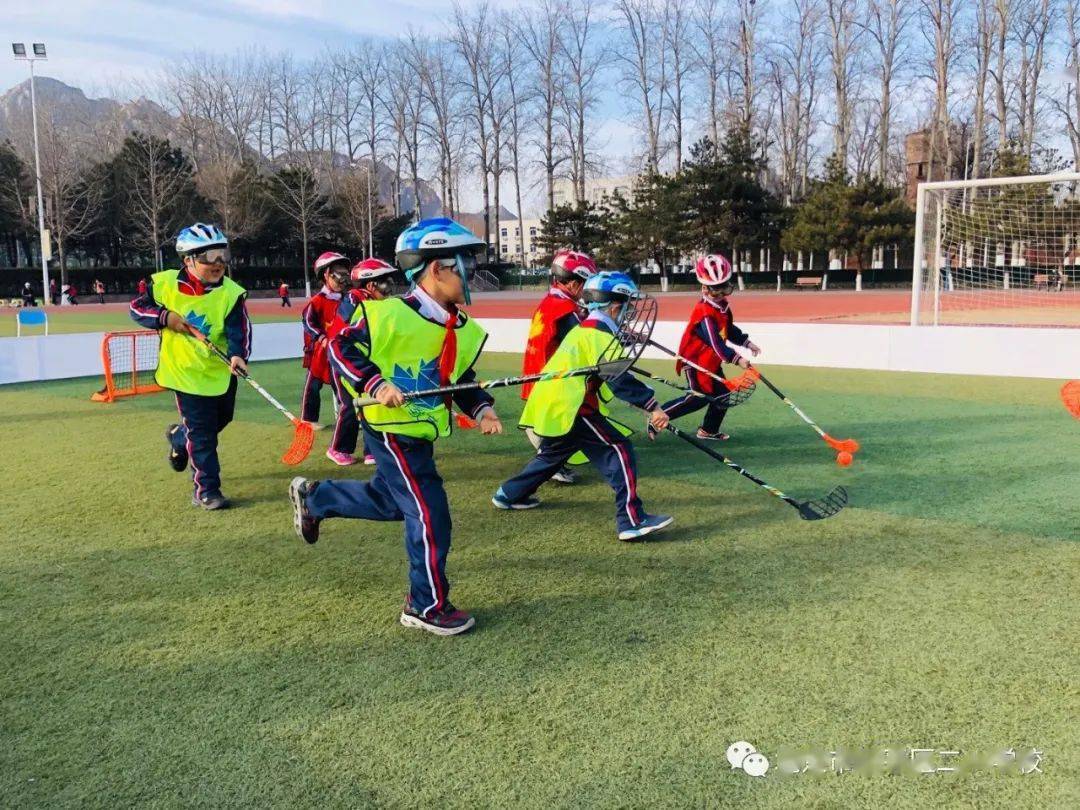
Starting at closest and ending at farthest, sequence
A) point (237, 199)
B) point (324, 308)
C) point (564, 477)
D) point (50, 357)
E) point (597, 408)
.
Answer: point (597, 408) < point (564, 477) < point (324, 308) < point (50, 357) < point (237, 199)

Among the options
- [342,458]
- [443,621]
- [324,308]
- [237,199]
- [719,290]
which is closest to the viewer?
[443,621]

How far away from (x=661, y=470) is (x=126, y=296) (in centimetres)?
4612

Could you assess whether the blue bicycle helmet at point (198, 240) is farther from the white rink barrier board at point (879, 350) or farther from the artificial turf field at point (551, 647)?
the white rink barrier board at point (879, 350)

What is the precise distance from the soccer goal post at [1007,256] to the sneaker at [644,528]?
14.7 meters

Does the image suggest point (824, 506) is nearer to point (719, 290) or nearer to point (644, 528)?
point (644, 528)

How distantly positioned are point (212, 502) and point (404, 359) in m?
2.70

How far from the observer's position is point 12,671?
338cm

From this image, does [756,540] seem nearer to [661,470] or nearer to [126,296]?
[661,470]

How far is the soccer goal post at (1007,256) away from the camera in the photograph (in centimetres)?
1931

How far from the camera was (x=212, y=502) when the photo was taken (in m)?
5.80

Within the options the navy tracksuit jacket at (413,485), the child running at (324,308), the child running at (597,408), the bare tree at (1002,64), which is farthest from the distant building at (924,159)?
the navy tracksuit jacket at (413,485)

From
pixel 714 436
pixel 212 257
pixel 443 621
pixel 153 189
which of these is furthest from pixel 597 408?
pixel 153 189

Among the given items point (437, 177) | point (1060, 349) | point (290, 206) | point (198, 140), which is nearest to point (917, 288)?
point (1060, 349)

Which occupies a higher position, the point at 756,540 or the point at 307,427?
the point at 307,427
